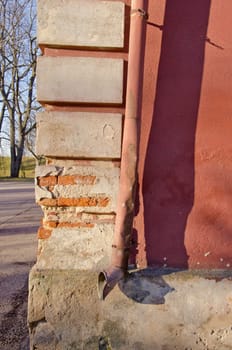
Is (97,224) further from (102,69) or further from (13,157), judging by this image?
(13,157)

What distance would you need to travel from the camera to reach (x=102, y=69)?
278 cm

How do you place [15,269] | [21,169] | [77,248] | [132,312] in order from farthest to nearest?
1. [21,169]
2. [15,269]
3. [77,248]
4. [132,312]

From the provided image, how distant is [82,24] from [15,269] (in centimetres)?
375

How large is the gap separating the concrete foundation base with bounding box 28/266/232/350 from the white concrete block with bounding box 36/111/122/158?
2.51 feet

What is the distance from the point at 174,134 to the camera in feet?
9.18

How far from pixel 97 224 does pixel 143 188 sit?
1.24ft

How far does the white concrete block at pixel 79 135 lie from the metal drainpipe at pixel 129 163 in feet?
0.43

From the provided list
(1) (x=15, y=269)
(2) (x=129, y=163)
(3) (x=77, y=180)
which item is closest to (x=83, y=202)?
(3) (x=77, y=180)

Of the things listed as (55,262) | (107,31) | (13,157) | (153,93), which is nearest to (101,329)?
(55,262)

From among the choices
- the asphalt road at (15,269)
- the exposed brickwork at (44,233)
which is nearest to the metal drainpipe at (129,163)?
the exposed brickwork at (44,233)

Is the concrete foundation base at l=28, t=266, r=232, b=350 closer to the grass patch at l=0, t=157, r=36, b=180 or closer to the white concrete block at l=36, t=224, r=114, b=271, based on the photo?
the white concrete block at l=36, t=224, r=114, b=271

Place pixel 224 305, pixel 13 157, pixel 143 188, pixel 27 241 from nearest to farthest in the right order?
pixel 224 305 → pixel 143 188 → pixel 27 241 → pixel 13 157

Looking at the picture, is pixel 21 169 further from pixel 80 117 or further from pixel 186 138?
pixel 186 138

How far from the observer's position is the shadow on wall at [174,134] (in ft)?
9.04
